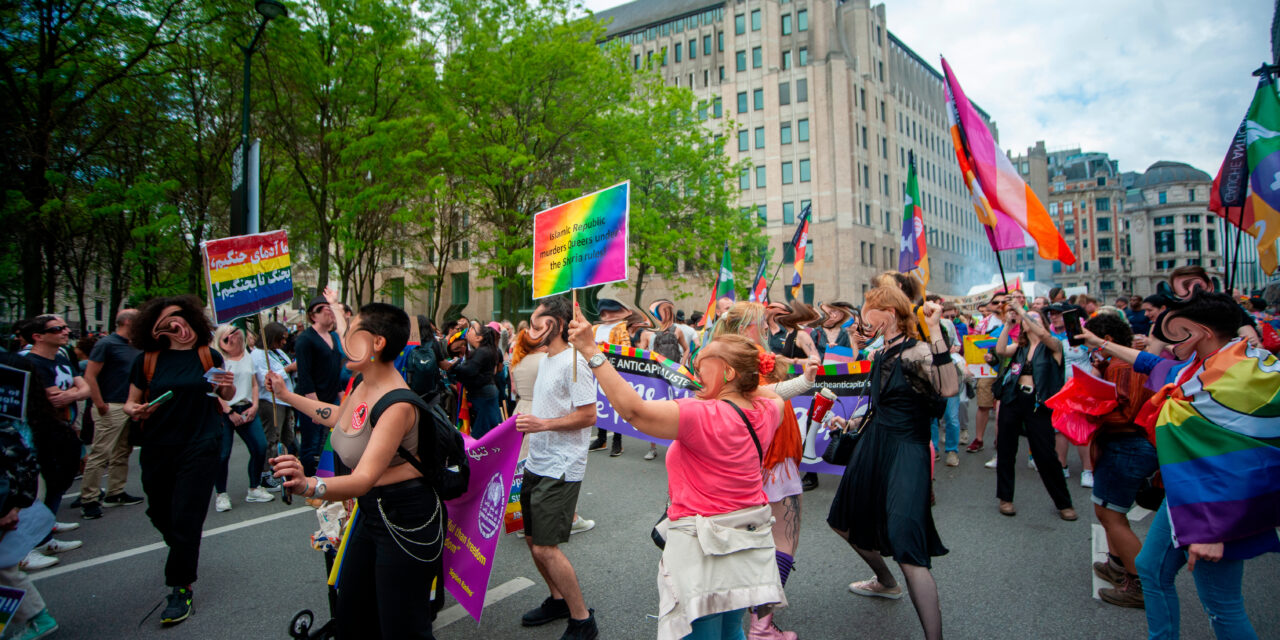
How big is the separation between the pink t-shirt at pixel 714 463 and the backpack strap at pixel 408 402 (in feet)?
3.61

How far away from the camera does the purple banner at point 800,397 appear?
608 cm

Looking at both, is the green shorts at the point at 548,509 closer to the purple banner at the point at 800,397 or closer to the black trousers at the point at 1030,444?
the purple banner at the point at 800,397

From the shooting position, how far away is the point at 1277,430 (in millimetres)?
2502

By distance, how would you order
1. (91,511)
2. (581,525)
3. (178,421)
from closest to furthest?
(178,421)
(581,525)
(91,511)

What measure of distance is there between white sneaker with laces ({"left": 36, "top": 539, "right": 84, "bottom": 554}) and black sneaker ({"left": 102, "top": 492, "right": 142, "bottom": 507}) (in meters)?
1.37

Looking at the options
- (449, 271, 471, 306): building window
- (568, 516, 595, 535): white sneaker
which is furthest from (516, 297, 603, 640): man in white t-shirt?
(449, 271, 471, 306): building window

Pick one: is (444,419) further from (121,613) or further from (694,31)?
(694,31)

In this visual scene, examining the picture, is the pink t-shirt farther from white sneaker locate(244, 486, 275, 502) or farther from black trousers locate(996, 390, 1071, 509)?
white sneaker locate(244, 486, 275, 502)

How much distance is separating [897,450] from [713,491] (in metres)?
1.48

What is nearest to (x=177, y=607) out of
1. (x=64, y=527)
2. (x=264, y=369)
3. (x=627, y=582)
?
(x=627, y=582)

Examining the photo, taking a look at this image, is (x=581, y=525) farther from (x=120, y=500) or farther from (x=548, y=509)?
(x=120, y=500)

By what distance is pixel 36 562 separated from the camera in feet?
16.3

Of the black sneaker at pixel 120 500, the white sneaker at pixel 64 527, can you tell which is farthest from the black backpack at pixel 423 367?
the white sneaker at pixel 64 527

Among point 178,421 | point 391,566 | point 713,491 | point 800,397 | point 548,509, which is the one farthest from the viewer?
point 800,397
